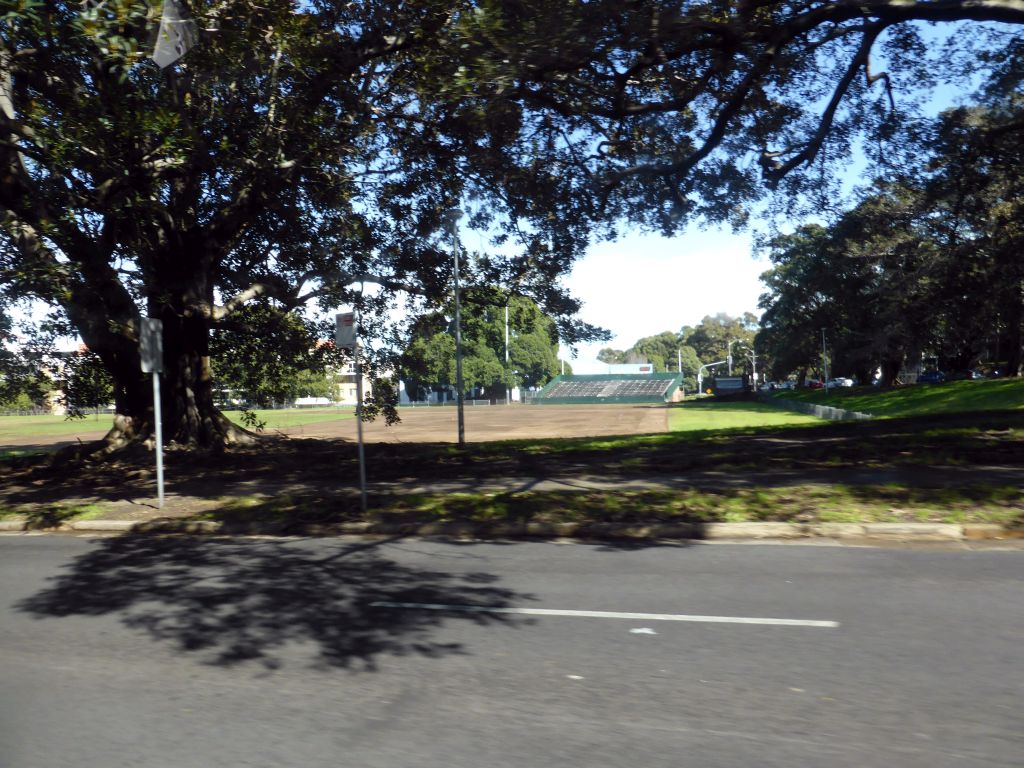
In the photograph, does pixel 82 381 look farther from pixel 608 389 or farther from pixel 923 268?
pixel 608 389

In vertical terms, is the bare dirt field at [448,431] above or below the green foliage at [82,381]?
below

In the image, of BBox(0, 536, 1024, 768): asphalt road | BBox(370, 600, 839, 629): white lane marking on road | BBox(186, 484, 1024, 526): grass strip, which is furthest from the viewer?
BBox(186, 484, 1024, 526): grass strip

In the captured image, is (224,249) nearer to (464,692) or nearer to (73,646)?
(73,646)

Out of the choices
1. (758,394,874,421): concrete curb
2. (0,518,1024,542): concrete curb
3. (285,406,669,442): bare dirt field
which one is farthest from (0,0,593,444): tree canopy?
(758,394,874,421): concrete curb

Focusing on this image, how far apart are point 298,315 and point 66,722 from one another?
1732 centimetres

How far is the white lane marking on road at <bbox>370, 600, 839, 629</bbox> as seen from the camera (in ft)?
18.4

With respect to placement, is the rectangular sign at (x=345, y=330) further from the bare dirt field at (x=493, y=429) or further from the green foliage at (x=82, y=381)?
the bare dirt field at (x=493, y=429)

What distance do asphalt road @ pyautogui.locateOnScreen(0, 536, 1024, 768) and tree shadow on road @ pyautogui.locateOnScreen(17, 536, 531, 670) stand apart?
0.03 metres

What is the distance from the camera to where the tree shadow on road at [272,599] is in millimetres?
5274

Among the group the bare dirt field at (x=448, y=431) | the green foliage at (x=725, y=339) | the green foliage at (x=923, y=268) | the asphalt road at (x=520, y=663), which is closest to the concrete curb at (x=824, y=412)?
the green foliage at (x=923, y=268)

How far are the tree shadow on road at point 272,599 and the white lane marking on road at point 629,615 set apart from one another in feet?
0.39

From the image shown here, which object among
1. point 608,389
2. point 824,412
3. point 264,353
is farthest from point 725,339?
point 264,353

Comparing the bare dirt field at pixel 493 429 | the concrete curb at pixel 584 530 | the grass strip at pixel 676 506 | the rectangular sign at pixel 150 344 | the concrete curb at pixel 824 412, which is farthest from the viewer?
the concrete curb at pixel 824 412

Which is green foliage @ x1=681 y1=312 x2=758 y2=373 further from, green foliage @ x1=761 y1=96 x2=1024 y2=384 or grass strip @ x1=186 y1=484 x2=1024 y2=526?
grass strip @ x1=186 y1=484 x2=1024 y2=526
